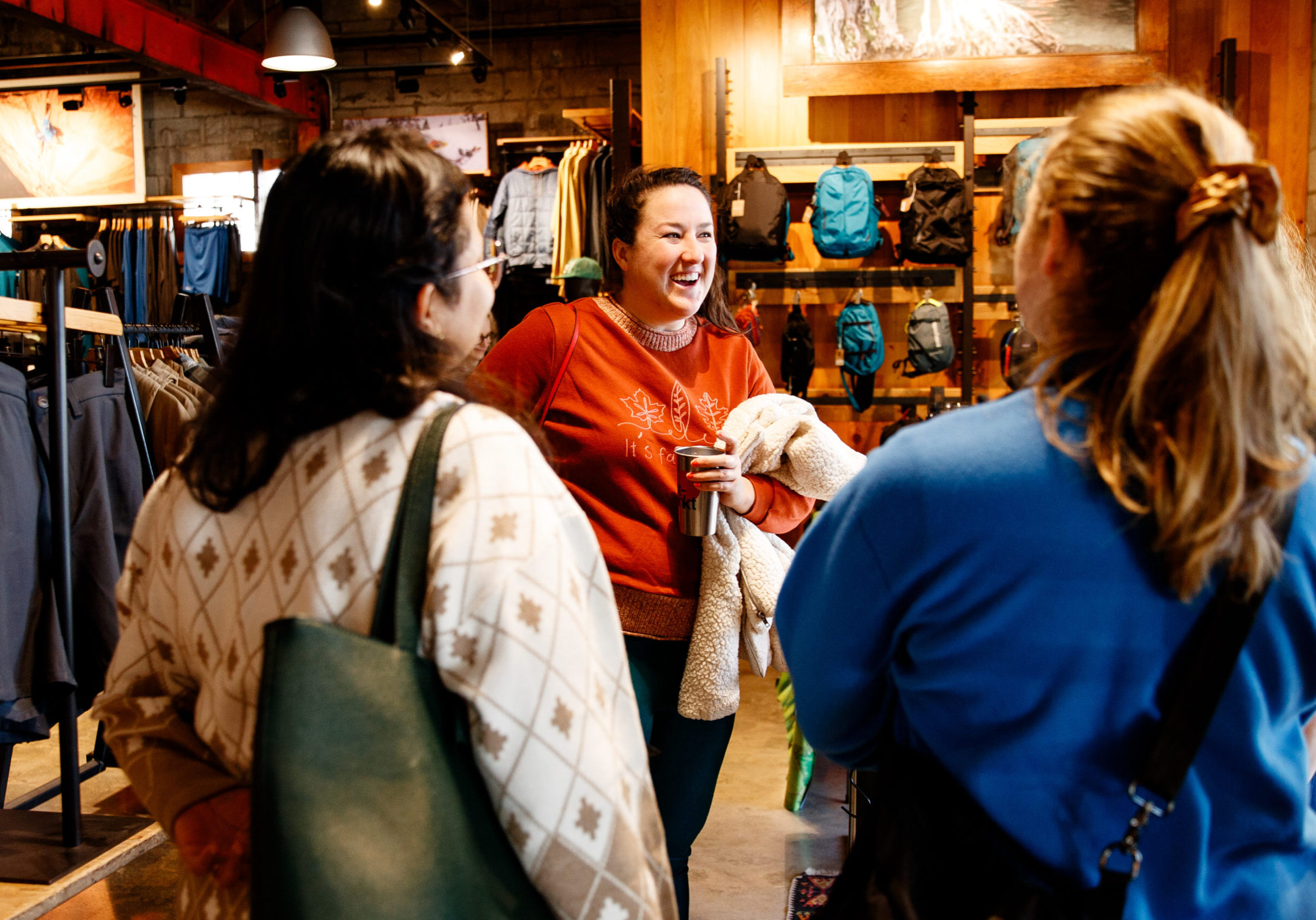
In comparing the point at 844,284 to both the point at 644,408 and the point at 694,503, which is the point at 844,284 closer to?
the point at 644,408

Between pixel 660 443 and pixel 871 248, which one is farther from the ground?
pixel 871 248

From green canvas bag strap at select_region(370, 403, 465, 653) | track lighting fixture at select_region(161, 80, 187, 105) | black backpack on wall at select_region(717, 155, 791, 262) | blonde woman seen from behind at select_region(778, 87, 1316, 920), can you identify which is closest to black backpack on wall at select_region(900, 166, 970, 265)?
black backpack on wall at select_region(717, 155, 791, 262)

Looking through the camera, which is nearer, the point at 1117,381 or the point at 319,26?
the point at 1117,381

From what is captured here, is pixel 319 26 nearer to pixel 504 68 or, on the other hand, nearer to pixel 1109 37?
pixel 504 68

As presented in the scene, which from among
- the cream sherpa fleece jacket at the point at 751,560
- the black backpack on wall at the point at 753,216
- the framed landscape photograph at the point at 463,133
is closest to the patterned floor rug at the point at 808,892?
the cream sherpa fleece jacket at the point at 751,560

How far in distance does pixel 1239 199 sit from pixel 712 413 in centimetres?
118

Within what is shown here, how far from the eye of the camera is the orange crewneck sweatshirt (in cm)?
173

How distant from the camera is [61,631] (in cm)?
232

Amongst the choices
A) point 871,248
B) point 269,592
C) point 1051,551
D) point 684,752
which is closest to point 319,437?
point 269,592

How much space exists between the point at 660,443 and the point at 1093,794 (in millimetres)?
1051

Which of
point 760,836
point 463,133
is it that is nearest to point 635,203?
point 760,836

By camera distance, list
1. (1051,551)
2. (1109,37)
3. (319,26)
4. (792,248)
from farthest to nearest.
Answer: (319,26) < (792,248) < (1109,37) < (1051,551)

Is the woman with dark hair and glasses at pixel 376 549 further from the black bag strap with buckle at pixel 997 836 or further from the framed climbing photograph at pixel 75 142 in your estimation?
the framed climbing photograph at pixel 75 142

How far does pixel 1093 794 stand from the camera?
83cm
